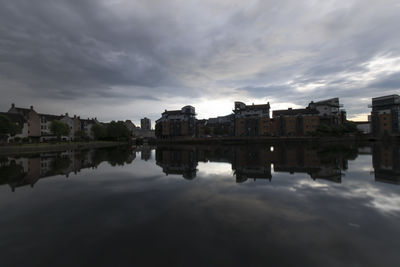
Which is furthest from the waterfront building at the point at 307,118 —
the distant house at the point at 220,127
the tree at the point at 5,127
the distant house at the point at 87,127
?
the distant house at the point at 87,127

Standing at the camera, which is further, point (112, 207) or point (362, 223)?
point (112, 207)

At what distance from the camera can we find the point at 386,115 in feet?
289

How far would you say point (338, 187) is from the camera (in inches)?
478

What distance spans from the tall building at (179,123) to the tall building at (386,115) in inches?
3608

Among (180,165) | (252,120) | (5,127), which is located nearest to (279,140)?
(252,120)

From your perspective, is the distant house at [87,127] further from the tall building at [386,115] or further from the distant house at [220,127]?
the tall building at [386,115]

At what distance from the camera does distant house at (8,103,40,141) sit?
74.4 meters

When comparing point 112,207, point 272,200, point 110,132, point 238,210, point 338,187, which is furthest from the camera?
point 110,132

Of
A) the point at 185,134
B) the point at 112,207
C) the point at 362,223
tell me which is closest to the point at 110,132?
the point at 185,134

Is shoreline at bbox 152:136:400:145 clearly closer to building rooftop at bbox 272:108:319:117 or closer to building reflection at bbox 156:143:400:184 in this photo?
building rooftop at bbox 272:108:319:117

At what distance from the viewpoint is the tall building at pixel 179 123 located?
108m

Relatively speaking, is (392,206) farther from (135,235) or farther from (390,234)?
(135,235)

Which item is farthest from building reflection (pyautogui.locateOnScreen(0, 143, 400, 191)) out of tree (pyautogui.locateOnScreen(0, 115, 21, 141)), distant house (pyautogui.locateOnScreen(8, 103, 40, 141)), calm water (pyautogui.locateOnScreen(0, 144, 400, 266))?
distant house (pyautogui.locateOnScreen(8, 103, 40, 141))

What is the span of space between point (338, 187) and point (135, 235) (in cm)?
1281
